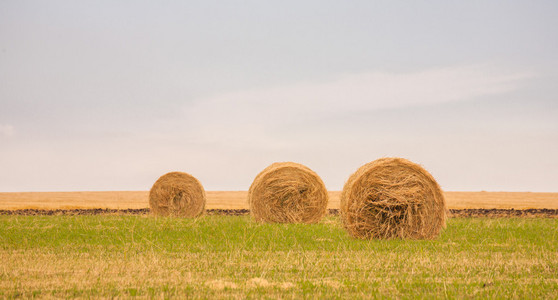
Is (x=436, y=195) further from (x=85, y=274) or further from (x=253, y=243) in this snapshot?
(x=85, y=274)

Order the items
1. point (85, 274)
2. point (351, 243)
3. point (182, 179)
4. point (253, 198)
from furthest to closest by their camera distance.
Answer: point (182, 179) < point (253, 198) < point (351, 243) < point (85, 274)

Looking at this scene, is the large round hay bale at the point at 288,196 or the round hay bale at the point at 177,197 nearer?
the large round hay bale at the point at 288,196

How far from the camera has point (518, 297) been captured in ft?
20.8

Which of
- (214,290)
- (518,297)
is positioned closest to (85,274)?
(214,290)

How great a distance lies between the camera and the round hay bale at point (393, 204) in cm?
1341

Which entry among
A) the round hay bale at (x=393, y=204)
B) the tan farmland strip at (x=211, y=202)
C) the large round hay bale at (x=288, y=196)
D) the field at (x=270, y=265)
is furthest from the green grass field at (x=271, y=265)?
the tan farmland strip at (x=211, y=202)

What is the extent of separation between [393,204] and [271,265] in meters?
5.68

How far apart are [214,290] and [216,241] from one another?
594 cm

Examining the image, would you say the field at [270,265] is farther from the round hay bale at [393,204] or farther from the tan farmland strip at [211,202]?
the tan farmland strip at [211,202]

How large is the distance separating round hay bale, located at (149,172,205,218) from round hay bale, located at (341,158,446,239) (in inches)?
433

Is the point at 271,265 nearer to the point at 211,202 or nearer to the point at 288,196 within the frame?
the point at 288,196

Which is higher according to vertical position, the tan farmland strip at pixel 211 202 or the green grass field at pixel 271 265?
the tan farmland strip at pixel 211 202

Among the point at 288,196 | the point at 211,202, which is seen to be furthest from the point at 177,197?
the point at 211,202

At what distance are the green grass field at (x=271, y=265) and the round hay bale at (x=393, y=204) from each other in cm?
58
